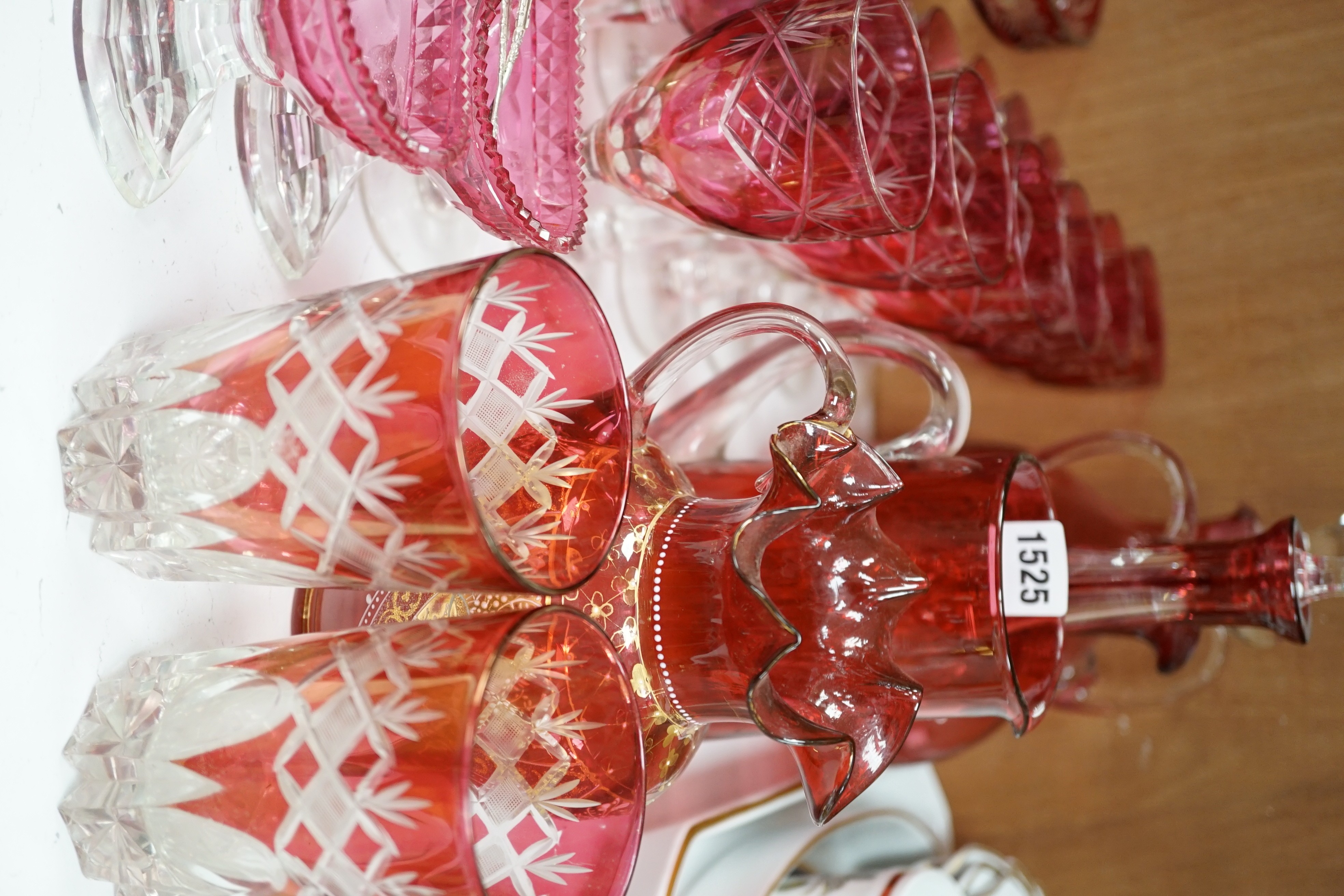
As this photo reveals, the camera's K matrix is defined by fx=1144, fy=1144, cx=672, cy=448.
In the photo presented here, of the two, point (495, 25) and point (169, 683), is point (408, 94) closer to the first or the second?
point (495, 25)

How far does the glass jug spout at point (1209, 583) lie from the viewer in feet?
2.22

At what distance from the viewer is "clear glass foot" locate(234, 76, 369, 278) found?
52 centimetres

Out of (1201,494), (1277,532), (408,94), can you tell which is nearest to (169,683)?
(408,94)

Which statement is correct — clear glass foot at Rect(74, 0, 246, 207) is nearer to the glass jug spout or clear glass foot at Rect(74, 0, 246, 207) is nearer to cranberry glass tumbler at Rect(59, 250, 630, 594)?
cranberry glass tumbler at Rect(59, 250, 630, 594)

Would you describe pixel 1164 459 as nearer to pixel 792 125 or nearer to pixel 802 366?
pixel 802 366

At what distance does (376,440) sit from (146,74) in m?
0.20

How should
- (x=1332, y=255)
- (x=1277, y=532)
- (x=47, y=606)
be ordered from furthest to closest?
(x=1332, y=255) < (x=1277, y=532) < (x=47, y=606)

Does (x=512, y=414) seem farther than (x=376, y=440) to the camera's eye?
Yes

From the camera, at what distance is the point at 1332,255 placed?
86cm

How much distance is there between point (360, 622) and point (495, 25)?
0.86 ft

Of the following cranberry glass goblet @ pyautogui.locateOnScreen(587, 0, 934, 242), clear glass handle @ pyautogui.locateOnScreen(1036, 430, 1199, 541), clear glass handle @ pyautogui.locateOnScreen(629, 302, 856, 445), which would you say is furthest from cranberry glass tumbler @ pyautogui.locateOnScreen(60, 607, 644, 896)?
clear glass handle @ pyautogui.locateOnScreen(1036, 430, 1199, 541)

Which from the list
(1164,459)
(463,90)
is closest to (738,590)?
(463,90)

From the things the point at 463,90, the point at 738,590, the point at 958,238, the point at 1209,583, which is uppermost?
the point at 463,90

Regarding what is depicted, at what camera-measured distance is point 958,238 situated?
0.64 metres
